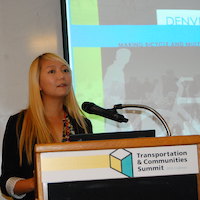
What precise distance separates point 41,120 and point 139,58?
1400 mm

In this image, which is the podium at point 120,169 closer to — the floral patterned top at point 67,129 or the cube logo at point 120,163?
the cube logo at point 120,163

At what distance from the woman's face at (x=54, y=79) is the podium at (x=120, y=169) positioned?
91 centimetres

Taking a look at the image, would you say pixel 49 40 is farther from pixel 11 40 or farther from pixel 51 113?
pixel 51 113

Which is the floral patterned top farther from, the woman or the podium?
the podium

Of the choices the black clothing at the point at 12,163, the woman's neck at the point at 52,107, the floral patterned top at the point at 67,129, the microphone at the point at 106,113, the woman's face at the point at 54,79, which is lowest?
the black clothing at the point at 12,163

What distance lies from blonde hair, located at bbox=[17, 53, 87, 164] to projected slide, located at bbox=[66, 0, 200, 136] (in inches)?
30.8

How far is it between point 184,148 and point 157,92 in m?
1.99

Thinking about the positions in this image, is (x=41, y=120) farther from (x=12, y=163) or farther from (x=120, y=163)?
(x=120, y=163)

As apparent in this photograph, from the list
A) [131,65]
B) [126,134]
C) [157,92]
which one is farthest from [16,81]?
[126,134]

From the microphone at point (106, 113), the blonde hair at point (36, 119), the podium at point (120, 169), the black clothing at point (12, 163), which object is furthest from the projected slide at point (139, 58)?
the podium at point (120, 169)

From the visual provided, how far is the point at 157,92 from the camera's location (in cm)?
323

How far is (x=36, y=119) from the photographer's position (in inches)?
81.4

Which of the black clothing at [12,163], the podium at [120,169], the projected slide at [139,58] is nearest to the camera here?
the podium at [120,169]

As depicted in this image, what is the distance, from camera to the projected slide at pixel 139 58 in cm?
307
